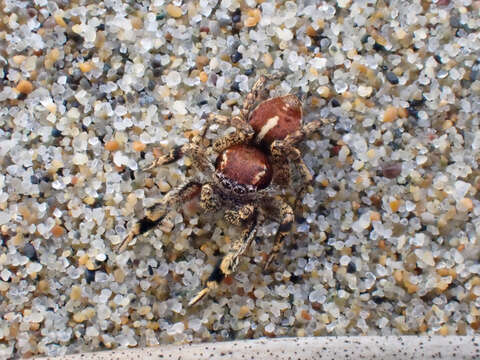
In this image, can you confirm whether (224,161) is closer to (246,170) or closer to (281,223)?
(246,170)

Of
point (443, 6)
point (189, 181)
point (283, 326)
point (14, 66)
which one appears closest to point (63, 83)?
point (14, 66)

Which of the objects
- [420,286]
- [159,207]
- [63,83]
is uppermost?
[63,83]

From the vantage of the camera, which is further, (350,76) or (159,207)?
(350,76)

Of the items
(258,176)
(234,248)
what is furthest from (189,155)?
(234,248)

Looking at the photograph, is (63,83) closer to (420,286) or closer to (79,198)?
(79,198)

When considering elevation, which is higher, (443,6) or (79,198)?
(443,6)

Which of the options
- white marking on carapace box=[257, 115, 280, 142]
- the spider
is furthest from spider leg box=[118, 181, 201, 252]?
white marking on carapace box=[257, 115, 280, 142]

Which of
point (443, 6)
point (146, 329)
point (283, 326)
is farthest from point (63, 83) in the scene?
point (443, 6)
